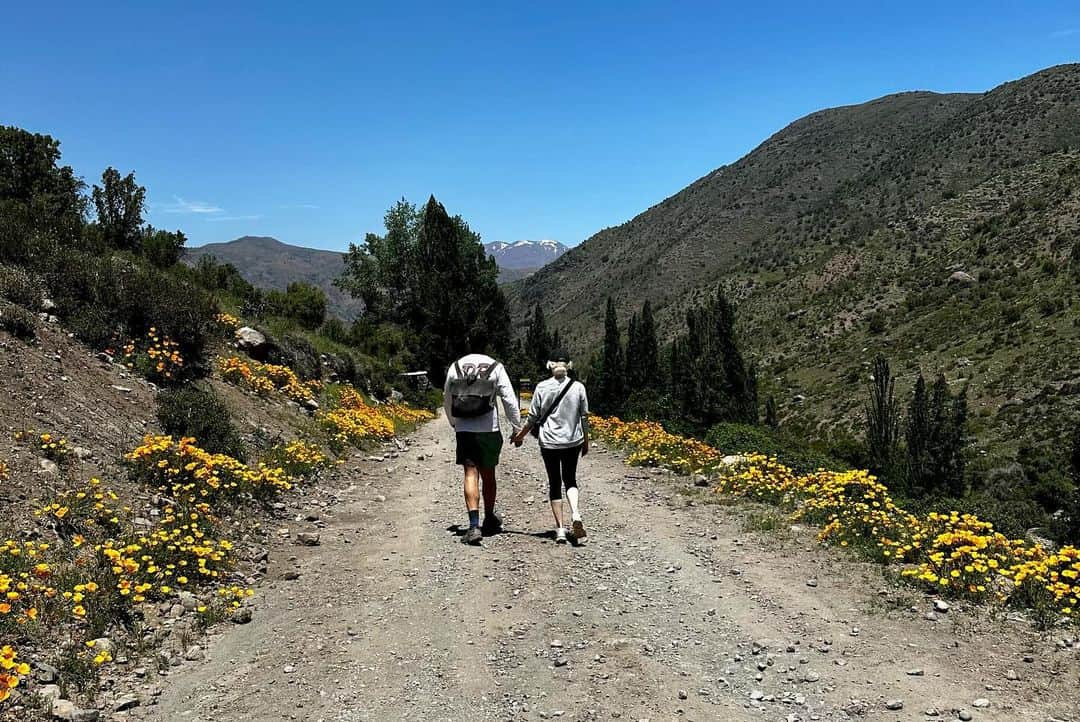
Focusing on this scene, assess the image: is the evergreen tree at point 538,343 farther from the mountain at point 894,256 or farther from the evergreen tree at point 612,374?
the mountain at point 894,256

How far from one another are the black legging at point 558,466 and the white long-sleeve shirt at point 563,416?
0.26 ft

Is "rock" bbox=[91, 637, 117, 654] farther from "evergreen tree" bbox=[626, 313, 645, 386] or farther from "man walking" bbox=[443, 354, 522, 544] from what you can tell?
"evergreen tree" bbox=[626, 313, 645, 386]

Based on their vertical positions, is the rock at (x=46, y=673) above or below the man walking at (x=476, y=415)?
below

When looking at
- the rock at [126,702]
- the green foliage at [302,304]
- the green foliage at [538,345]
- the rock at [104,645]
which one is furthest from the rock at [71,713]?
the green foliage at [538,345]

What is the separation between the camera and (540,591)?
6.01 metres

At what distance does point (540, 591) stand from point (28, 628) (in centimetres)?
382

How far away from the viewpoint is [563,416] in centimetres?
775

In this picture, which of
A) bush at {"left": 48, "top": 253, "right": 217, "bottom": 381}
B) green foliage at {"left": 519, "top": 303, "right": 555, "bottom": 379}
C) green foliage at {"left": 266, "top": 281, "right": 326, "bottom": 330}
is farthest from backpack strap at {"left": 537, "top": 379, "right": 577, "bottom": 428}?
green foliage at {"left": 519, "top": 303, "right": 555, "bottom": 379}

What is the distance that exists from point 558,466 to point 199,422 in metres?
5.62

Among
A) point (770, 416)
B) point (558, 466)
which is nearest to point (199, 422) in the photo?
point (558, 466)

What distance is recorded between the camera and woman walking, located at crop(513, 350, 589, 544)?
25.3 ft

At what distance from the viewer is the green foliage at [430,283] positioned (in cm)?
3744

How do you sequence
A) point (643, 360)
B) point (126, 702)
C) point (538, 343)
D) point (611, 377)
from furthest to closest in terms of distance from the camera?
1. point (538, 343)
2. point (611, 377)
3. point (643, 360)
4. point (126, 702)

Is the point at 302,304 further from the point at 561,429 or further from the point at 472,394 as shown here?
the point at 561,429
